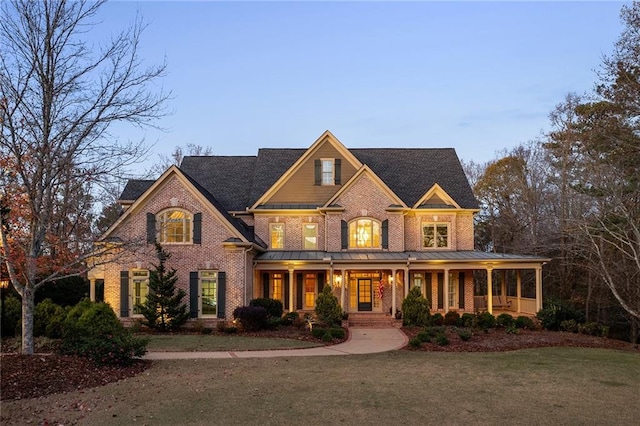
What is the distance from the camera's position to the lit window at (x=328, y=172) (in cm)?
2755

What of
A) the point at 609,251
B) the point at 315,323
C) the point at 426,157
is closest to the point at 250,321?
the point at 315,323

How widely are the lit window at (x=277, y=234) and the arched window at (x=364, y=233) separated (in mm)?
3704

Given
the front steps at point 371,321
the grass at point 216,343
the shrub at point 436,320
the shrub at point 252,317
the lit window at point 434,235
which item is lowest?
the front steps at point 371,321

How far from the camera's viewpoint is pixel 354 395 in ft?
33.0

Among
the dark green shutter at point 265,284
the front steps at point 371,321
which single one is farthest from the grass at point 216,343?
the dark green shutter at point 265,284

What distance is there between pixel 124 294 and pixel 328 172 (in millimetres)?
12077

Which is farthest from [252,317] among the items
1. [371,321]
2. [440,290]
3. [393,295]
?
[440,290]

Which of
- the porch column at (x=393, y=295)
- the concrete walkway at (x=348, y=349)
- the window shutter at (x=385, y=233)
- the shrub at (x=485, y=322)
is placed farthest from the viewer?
the window shutter at (x=385, y=233)

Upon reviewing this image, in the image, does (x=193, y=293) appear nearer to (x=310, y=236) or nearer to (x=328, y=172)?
(x=310, y=236)

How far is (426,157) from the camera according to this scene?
3117 centimetres

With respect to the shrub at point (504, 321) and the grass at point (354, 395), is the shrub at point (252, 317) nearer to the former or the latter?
the grass at point (354, 395)

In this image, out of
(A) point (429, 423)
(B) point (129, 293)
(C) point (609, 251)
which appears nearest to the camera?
(A) point (429, 423)

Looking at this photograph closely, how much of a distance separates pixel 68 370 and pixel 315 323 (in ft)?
37.1

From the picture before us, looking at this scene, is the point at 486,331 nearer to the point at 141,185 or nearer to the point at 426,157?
the point at 426,157
